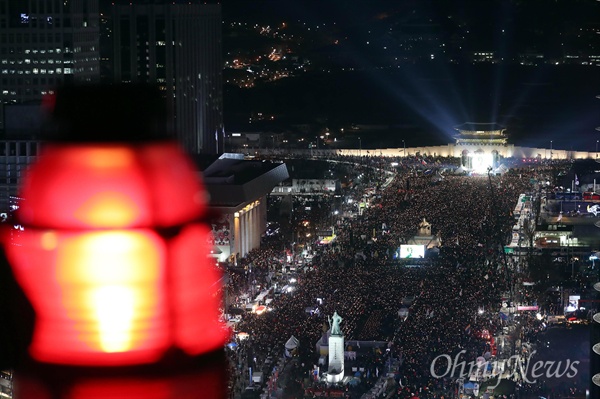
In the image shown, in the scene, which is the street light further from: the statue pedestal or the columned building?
the columned building

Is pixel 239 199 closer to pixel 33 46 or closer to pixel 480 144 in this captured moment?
pixel 33 46

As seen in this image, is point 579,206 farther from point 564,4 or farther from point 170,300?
point 564,4

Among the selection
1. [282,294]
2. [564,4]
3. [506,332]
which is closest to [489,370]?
[506,332]
